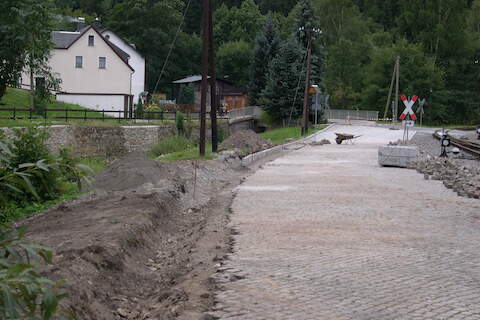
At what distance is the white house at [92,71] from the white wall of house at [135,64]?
988 centimetres

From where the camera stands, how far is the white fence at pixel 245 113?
227 feet

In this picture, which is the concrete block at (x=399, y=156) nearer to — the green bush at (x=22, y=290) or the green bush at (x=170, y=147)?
the green bush at (x=170, y=147)

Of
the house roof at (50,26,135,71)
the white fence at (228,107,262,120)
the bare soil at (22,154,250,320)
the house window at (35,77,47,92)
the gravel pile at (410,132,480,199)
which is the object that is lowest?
the bare soil at (22,154,250,320)

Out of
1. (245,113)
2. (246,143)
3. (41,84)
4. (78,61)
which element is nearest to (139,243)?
(246,143)

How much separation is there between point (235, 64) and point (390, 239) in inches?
3641

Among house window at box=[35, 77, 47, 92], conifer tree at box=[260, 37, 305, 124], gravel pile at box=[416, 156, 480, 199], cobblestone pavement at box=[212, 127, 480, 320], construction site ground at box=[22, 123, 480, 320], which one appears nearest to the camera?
cobblestone pavement at box=[212, 127, 480, 320]

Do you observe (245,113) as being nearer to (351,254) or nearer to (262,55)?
(262,55)

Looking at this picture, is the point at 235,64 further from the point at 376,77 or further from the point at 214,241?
the point at 214,241

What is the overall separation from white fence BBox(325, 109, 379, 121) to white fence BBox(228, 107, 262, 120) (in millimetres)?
13338

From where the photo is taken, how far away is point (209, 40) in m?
27.6

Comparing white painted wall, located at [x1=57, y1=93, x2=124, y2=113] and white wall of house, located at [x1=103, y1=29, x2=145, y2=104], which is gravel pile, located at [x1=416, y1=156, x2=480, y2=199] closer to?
white painted wall, located at [x1=57, y1=93, x2=124, y2=113]

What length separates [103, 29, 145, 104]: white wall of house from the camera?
77.4m

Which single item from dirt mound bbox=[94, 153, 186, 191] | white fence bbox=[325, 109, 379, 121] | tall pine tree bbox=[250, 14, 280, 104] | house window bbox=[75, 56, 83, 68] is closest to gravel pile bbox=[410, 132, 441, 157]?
dirt mound bbox=[94, 153, 186, 191]

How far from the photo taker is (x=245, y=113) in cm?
7338
